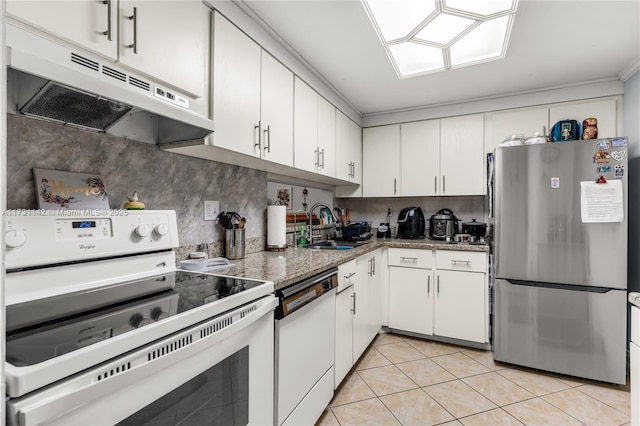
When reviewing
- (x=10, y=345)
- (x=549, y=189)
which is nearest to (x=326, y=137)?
(x=549, y=189)

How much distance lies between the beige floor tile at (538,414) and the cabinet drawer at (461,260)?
95 cm

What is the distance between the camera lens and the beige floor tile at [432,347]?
2529mm

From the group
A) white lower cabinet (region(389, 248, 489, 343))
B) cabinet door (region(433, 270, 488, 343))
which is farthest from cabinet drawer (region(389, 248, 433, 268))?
cabinet door (region(433, 270, 488, 343))

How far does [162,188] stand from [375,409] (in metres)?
1.71

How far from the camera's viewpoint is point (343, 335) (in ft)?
6.28

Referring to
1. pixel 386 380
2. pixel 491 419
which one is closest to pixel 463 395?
pixel 491 419

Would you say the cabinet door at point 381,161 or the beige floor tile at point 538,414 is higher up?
the cabinet door at point 381,161

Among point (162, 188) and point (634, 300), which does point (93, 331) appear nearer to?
point (162, 188)

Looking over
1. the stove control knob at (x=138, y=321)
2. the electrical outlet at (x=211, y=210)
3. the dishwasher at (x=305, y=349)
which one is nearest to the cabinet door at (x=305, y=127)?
the electrical outlet at (x=211, y=210)

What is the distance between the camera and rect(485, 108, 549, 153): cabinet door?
2.69 metres

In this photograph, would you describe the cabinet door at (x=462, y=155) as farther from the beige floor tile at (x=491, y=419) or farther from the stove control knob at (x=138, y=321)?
the stove control knob at (x=138, y=321)

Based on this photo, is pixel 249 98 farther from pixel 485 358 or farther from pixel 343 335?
pixel 485 358

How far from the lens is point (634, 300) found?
1.06m

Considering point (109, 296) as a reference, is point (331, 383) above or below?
below
